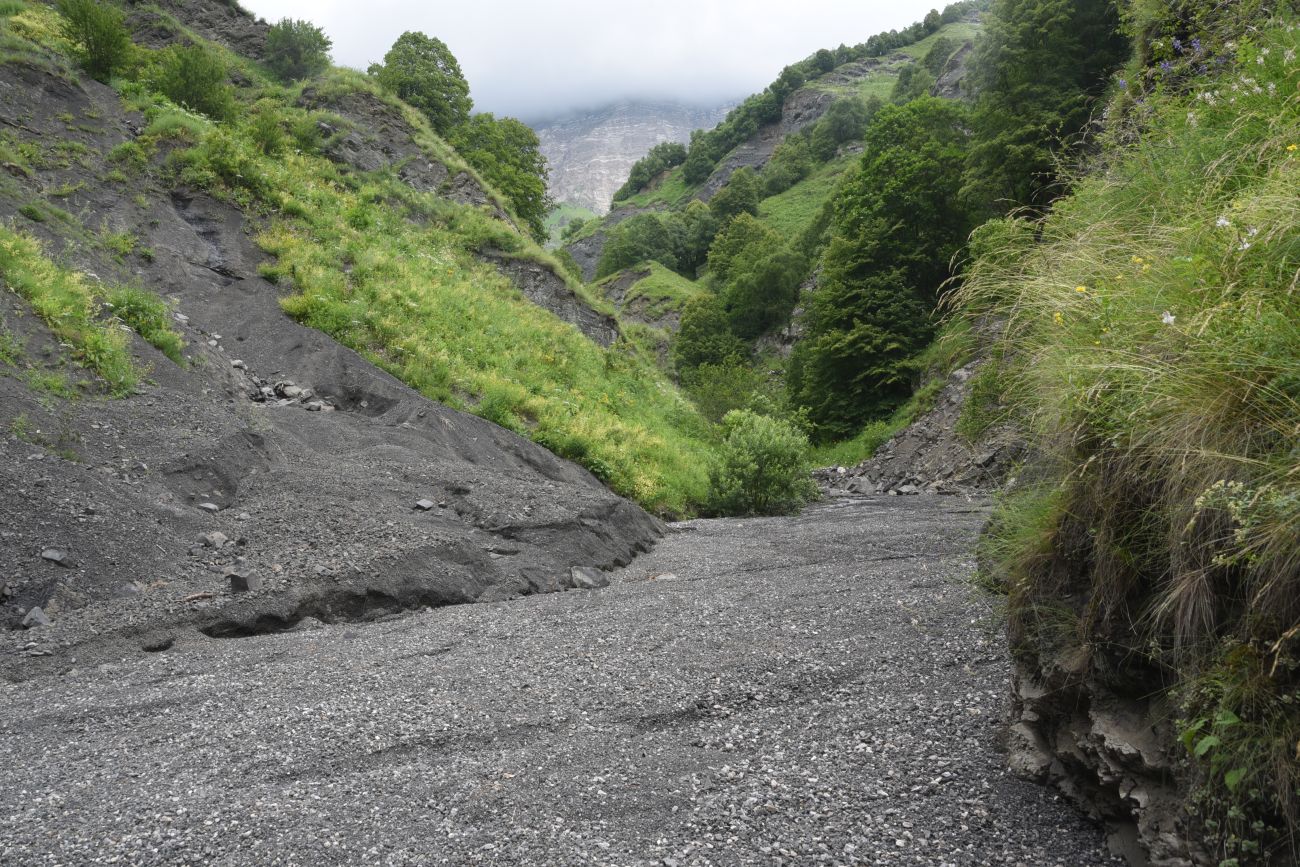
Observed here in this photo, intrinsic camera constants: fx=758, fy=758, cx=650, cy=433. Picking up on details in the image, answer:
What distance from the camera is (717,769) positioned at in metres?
→ 5.36

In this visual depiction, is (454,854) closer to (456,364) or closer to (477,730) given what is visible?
(477,730)

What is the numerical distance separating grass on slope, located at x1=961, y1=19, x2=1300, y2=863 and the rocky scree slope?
27.5ft

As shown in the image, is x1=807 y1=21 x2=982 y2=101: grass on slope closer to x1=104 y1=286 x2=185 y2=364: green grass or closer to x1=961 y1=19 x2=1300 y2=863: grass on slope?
x1=104 y1=286 x2=185 y2=364: green grass

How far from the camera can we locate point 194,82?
24.1 meters

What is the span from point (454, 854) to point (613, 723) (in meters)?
1.94

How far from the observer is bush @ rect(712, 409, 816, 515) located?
2108 centimetres

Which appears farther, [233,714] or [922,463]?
[922,463]

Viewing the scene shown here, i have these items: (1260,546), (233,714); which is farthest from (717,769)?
(233,714)

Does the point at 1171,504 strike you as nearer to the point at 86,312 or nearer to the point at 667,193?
the point at 86,312

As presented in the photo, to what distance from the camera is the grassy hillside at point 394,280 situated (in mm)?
19125

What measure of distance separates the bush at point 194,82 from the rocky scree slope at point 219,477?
4123mm

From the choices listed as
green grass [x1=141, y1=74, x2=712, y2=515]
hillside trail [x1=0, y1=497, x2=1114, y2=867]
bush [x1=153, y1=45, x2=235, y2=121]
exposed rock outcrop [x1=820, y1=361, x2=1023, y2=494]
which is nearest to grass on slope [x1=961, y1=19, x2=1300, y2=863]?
hillside trail [x1=0, y1=497, x2=1114, y2=867]

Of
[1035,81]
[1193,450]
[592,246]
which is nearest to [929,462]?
[1035,81]

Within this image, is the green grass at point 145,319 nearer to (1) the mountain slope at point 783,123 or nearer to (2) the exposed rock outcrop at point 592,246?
(1) the mountain slope at point 783,123
